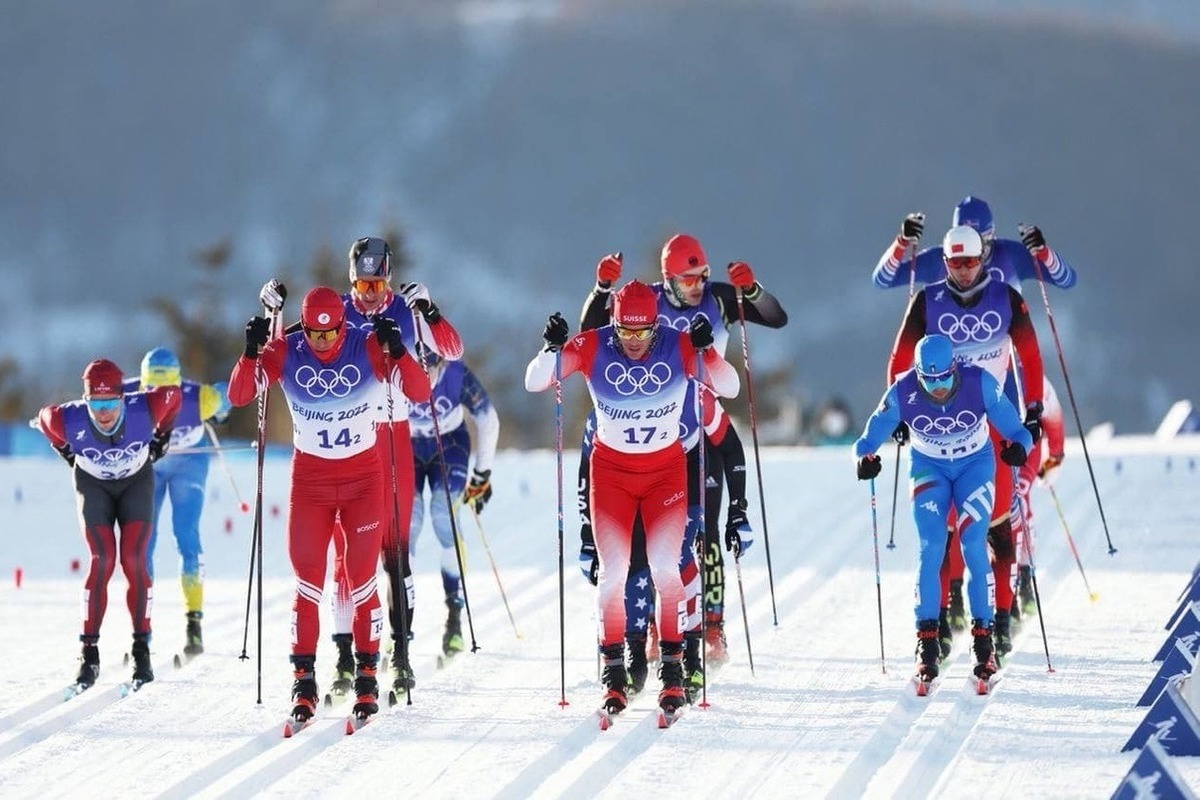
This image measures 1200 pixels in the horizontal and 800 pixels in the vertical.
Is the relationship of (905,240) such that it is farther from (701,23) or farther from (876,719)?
(701,23)

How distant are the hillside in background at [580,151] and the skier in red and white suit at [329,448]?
319 ft

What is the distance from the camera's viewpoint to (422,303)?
9.00 m

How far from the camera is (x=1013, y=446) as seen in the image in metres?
9.21

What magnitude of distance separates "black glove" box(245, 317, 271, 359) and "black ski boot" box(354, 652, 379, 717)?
60.4 inches

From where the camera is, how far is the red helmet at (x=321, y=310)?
8.46m

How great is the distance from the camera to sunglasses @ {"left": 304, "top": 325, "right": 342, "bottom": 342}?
8523mm

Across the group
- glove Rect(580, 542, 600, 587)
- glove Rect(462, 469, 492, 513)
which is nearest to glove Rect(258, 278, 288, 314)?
glove Rect(580, 542, 600, 587)

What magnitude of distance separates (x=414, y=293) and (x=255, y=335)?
100 centimetres

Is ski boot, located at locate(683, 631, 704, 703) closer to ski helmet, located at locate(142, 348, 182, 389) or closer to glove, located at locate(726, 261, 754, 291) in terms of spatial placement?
glove, located at locate(726, 261, 754, 291)

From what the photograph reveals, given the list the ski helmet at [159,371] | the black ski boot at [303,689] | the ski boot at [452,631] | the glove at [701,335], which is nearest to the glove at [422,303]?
the glove at [701,335]

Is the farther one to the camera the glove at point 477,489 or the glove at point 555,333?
the glove at point 477,489

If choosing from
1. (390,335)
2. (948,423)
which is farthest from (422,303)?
(948,423)

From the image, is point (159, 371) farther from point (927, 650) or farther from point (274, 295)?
point (927, 650)

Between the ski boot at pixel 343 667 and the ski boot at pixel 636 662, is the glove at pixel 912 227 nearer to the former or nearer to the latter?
the ski boot at pixel 636 662
